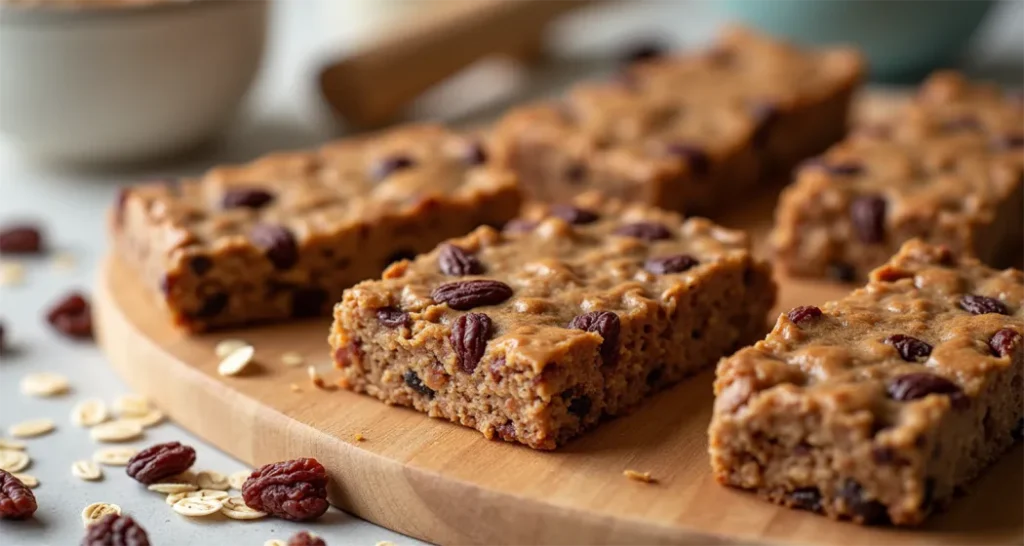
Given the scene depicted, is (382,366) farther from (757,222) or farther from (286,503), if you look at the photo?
(757,222)

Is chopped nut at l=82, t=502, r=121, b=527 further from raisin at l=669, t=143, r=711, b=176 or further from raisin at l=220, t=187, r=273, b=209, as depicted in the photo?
raisin at l=669, t=143, r=711, b=176

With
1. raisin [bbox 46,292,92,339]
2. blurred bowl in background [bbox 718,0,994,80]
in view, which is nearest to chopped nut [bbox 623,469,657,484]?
raisin [bbox 46,292,92,339]

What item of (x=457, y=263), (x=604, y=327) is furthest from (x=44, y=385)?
(x=604, y=327)

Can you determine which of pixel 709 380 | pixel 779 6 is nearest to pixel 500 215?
pixel 709 380

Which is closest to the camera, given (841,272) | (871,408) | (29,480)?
(871,408)

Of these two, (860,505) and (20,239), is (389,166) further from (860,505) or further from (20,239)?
(860,505)

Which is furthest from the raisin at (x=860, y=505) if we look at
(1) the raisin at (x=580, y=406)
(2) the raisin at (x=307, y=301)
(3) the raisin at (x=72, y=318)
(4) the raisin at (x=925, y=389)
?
(3) the raisin at (x=72, y=318)
